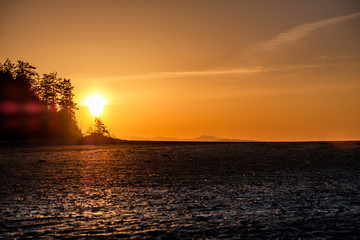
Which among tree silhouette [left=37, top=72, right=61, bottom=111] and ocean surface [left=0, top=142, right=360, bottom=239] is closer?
ocean surface [left=0, top=142, right=360, bottom=239]

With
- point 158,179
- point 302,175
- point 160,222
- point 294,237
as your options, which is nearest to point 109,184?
point 158,179

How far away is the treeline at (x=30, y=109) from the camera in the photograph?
65.4m

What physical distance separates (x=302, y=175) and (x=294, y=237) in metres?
10.1

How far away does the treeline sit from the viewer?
214 feet

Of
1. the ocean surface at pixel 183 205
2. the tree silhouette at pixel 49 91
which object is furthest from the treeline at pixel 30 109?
the ocean surface at pixel 183 205

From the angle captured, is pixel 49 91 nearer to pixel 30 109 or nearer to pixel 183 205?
pixel 30 109

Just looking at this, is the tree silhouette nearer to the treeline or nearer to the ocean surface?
the treeline

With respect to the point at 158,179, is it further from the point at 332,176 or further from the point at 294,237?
the point at 294,237

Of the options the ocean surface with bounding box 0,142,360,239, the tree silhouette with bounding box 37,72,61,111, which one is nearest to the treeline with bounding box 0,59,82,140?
the tree silhouette with bounding box 37,72,61,111

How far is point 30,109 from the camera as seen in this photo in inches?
2682

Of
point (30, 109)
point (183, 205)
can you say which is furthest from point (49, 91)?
point (183, 205)

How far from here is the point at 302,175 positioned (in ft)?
54.0

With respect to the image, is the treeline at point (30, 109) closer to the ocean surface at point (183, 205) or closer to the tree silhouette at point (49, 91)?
the tree silhouette at point (49, 91)

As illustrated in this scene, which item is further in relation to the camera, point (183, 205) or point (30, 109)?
point (30, 109)
